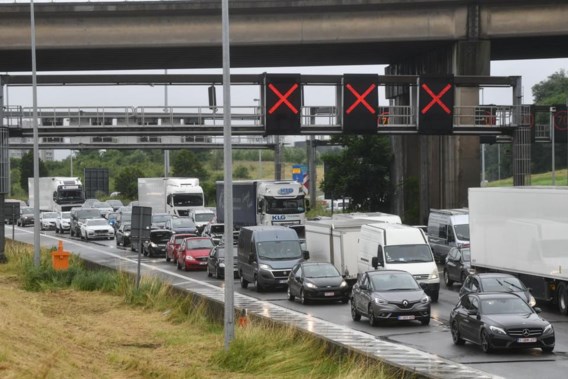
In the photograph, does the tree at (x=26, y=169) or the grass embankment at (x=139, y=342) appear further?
the tree at (x=26, y=169)

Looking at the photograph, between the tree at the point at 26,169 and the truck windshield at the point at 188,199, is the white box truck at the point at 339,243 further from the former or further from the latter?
the tree at the point at 26,169

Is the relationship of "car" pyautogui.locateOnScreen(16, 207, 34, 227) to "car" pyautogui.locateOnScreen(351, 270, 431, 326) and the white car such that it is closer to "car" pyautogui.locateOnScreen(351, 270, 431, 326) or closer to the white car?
the white car

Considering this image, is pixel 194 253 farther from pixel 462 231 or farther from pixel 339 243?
pixel 339 243

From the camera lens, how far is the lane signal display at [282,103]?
50.5 m

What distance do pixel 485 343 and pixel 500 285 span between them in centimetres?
673

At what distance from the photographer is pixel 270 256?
42.0 metres

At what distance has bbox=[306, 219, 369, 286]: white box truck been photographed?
136ft

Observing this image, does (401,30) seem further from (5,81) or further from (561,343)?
(561,343)

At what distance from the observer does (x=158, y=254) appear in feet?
203

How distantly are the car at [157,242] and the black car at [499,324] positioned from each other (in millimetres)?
35747

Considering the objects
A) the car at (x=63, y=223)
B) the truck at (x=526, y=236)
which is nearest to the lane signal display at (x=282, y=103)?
the truck at (x=526, y=236)

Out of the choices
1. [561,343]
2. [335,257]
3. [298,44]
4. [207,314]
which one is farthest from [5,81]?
[561,343]

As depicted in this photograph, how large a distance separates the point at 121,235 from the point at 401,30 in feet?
72.3

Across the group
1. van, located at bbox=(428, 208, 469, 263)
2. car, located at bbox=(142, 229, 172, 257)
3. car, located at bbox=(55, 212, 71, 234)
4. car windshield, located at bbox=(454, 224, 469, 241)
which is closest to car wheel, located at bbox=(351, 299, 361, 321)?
van, located at bbox=(428, 208, 469, 263)
